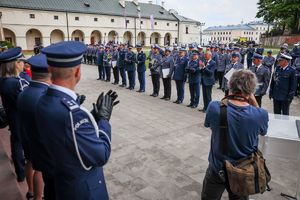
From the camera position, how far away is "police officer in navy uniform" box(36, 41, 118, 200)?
5.81ft

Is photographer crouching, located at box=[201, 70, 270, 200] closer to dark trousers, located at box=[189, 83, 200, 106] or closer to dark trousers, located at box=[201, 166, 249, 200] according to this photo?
dark trousers, located at box=[201, 166, 249, 200]

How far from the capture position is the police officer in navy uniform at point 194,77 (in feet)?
29.0

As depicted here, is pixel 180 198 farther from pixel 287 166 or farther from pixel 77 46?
pixel 77 46

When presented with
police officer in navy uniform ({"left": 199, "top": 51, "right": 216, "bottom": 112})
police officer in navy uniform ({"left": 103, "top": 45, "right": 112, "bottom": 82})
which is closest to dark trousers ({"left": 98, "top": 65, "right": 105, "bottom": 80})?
police officer in navy uniform ({"left": 103, "top": 45, "right": 112, "bottom": 82})

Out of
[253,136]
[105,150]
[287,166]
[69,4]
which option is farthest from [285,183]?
[69,4]

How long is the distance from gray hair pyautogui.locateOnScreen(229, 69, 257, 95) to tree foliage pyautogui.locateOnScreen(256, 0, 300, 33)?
4865cm

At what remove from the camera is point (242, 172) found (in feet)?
7.89

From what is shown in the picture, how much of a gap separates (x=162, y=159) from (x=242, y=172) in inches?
106

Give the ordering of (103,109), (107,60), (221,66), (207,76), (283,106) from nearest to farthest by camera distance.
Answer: (103,109)
(283,106)
(207,76)
(221,66)
(107,60)

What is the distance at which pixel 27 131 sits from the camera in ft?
8.11

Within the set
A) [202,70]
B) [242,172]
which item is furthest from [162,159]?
[202,70]

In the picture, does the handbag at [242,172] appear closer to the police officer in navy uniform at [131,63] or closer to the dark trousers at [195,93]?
the dark trousers at [195,93]

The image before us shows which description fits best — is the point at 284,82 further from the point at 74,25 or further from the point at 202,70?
the point at 74,25

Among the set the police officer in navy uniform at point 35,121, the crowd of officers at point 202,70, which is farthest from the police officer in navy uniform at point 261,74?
the police officer in navy uniform at point 35,121
